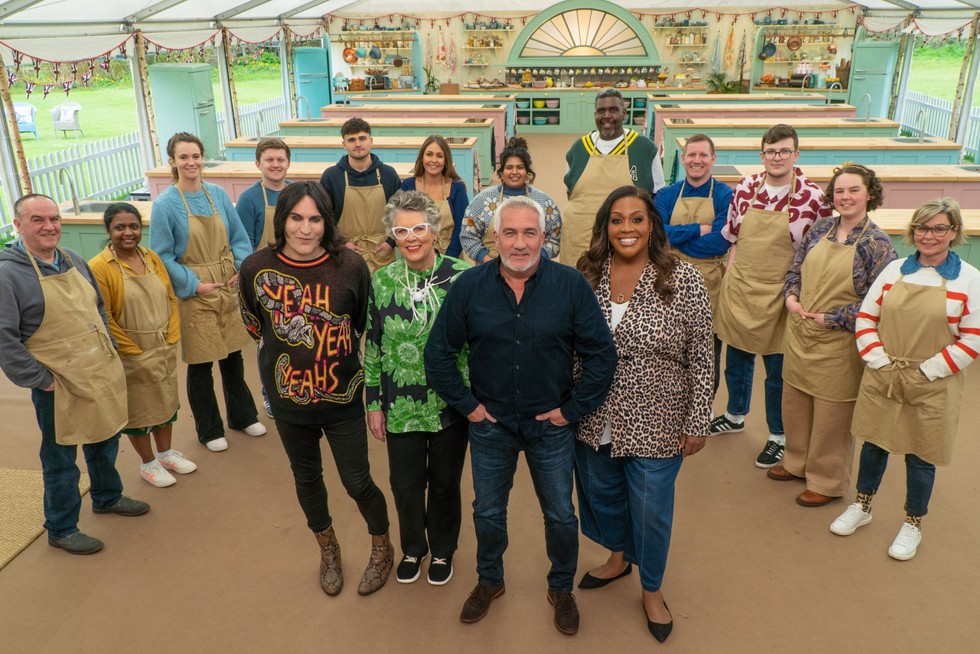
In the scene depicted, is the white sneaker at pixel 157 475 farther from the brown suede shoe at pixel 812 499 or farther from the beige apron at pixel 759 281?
the brown suede shoe at pixel 812 499

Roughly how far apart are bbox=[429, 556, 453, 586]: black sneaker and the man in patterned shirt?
172 centimetres

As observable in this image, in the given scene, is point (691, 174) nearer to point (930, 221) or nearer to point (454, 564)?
point (930, 221)

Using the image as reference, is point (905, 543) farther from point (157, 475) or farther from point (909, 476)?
→ point (157, 475)

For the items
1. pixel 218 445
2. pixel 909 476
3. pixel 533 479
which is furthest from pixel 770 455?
pixel 218 445

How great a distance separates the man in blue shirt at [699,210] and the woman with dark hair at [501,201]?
0.57 m

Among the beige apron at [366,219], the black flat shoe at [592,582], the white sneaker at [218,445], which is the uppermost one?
the beige apron at [366,219]

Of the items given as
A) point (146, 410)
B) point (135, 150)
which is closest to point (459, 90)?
point (135, 150)

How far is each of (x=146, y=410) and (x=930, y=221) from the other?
330 centimetres

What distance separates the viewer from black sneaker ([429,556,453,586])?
2.83 m

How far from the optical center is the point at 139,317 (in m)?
3.23

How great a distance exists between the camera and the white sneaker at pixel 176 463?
3.66m

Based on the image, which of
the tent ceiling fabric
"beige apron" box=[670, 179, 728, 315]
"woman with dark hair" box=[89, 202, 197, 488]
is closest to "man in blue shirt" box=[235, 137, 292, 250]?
"woman with dark hair" box=[89, 202, 197, 488]

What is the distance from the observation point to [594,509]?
8.70ft

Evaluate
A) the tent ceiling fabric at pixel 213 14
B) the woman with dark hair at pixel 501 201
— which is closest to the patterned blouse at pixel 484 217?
the woman with dark hair at pixel 501 201
